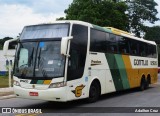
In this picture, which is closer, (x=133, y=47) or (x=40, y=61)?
(x=40, y=61)

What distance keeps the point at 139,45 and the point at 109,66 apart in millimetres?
5337

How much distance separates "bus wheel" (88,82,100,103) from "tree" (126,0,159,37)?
185ft

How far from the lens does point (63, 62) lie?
13258 mm

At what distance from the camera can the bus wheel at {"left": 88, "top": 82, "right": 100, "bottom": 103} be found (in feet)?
50.7

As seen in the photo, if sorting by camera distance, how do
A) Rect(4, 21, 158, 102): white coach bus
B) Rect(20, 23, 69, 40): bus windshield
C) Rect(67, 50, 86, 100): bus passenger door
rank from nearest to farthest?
1. Rect(4, 21, 158, 102): white coach bus
2. Rect(67, 50, 86, 100): bus passenger door
3. Rect(20, 23, 69, 40): bus windshield

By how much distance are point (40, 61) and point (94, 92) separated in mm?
3339

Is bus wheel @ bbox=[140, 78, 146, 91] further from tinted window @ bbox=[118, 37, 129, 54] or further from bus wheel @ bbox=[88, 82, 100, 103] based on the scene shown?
bus wheel @ bbox=[88, 82, 100, 103]

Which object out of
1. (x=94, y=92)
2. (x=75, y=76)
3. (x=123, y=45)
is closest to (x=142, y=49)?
(x=123, y=45)

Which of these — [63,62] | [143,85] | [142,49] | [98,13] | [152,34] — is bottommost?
[143,85]

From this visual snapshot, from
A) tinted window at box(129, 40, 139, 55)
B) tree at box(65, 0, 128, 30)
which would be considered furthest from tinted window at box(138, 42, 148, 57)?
tree at box(65, 0, 128, 30)

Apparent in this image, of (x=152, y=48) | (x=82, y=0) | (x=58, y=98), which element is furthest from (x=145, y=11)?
(x=58, y=98)

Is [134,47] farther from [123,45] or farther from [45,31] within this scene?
[45,31]

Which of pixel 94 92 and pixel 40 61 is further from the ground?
pixel 40 61

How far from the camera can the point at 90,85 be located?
15.3 meters
